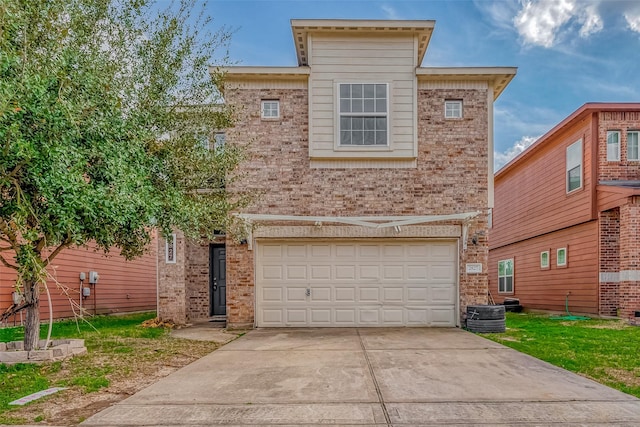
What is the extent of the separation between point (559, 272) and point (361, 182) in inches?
322

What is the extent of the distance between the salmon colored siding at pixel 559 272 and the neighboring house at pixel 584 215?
3cm

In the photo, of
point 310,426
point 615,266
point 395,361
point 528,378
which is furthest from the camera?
point 615,266

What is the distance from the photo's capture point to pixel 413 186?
1002 cm

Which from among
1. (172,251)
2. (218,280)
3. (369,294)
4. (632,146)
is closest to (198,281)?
(218,280)

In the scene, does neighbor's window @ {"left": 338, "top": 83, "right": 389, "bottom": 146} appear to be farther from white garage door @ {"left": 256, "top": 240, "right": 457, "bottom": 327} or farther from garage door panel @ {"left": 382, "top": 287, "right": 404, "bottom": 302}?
garage door panel @ {"left": 382, "top": 287, "right": 404, "bottom": 302}

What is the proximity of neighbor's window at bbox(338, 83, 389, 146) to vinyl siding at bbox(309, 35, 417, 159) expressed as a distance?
0.47 feet

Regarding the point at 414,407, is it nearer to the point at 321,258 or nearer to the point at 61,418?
the point at 61,418

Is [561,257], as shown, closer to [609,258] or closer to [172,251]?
[609,258]

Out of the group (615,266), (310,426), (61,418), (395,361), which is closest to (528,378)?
(395,361)

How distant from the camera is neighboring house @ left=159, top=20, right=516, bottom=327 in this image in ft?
32.6

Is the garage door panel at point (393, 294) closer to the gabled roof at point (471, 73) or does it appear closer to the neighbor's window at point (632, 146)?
the gabled roof at point (471, 73)

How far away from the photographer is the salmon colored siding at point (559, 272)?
39.3 ft

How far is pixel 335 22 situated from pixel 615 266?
9.72 meters

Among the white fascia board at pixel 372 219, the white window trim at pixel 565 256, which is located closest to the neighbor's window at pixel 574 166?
the white window trim at pixel 565 256
